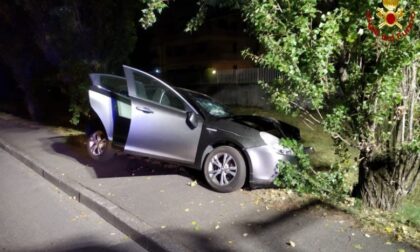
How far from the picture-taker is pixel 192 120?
5.81 m

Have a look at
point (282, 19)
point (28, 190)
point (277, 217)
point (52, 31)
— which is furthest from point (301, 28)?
point (52, 31)

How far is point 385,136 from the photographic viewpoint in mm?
4617

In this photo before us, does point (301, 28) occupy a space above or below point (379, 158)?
above

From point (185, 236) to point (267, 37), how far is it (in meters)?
2.39

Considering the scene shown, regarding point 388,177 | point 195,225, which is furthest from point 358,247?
point 195,225

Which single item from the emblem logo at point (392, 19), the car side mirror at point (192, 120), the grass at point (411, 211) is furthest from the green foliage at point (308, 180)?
the emblem logo at point (392, 19)

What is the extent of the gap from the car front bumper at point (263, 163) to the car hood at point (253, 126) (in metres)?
0.29

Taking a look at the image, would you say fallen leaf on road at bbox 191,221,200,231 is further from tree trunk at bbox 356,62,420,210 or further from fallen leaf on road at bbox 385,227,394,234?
tree trunk at bbox 356,62,420,210

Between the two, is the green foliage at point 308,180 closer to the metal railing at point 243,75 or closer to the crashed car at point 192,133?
the crashed car at point 192,133

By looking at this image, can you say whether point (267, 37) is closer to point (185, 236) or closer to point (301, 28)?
point (301, 28)

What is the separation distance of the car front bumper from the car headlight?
0.07 meters

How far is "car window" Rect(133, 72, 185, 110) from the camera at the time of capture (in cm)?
614

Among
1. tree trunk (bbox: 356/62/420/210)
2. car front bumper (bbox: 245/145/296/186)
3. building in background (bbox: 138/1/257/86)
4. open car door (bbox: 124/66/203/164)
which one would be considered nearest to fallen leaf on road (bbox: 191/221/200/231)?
car front bumper (bbox: 245/145/296/186)

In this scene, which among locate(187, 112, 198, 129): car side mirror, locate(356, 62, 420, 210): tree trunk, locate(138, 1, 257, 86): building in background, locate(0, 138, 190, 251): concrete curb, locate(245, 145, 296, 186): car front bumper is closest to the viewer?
locate(0, 138, 190, 251): concrete curb
